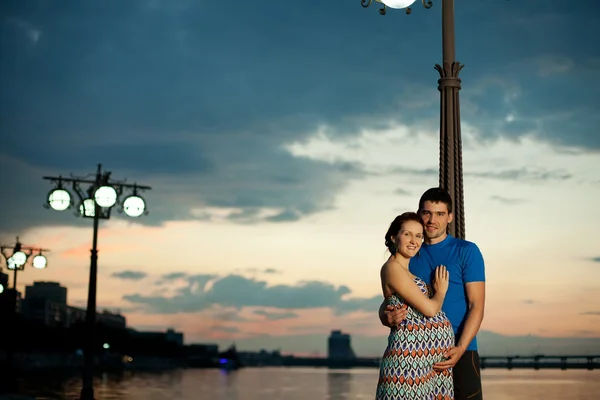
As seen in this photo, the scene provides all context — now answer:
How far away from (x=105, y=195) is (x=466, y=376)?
1456 cm

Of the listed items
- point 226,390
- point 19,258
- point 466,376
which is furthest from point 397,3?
point 226,390

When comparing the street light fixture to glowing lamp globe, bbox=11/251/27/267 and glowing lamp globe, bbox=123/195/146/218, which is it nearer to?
glowing lamp globe, bbox=11/251/27/267

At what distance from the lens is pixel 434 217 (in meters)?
6.36

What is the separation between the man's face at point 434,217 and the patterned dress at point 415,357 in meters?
0.46

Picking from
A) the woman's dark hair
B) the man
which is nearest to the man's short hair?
the man

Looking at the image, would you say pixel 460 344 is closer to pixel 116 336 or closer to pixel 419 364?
pixel 419 364

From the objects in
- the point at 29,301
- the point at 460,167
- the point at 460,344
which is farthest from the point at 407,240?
the point at 29,301

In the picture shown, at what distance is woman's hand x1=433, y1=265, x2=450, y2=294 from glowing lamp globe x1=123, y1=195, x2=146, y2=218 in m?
14.3

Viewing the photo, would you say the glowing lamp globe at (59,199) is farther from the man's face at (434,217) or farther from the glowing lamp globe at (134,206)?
the man's face at (434,217)

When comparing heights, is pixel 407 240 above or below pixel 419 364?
above

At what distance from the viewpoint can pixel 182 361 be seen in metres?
197

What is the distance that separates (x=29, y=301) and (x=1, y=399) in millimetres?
172686

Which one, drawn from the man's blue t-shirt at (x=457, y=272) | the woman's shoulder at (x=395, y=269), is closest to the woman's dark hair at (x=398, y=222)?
the woman's shoulder at (x=395, y=269)

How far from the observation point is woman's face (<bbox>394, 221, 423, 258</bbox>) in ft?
19.7
